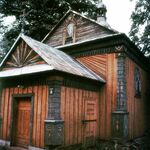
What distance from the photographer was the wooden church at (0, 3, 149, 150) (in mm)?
10164

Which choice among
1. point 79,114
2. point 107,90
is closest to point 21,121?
point 79,114

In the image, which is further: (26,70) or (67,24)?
(67,24)

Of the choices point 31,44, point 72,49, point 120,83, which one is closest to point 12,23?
point 72,49

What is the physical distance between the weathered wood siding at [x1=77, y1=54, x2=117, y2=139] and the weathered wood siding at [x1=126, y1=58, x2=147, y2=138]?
3.22 ft

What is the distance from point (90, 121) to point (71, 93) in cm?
221

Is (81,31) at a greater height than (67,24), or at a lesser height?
lesser

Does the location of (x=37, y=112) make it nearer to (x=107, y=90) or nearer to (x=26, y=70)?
(x=26, y=70)

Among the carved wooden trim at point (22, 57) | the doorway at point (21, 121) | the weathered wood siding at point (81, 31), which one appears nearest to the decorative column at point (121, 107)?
the weathered wood siding at point (81, 31)

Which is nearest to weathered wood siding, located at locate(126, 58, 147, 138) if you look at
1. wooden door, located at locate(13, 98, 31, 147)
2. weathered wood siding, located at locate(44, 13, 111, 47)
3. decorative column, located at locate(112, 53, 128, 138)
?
decorative column, located at locate(112, 53, 128, 138)

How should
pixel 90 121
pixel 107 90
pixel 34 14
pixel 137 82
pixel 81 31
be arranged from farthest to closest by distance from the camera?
pixel 34 14, pixel 81 31, pixel 137 82, pixel 107 90, pixel 90 121

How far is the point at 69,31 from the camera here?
1669 cm

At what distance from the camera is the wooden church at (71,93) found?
1016 cm

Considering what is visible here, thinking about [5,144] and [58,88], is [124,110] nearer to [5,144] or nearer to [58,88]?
[58,88]

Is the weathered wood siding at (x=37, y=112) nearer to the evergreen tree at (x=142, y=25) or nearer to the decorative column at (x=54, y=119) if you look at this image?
the decorative column at (x=54, y=119)
